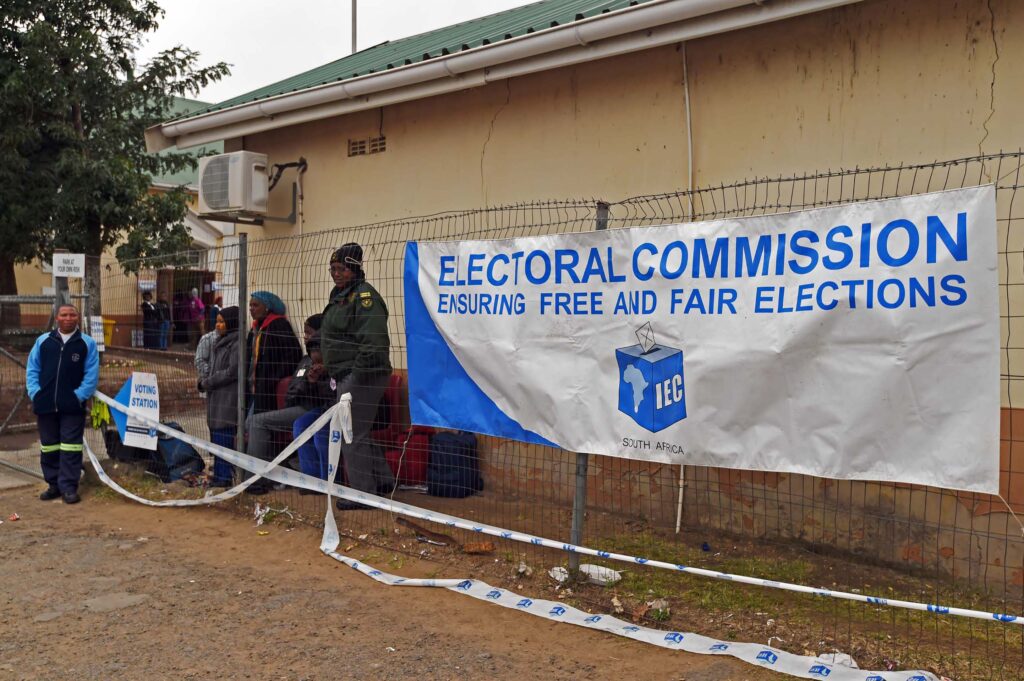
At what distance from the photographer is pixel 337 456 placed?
241 inches

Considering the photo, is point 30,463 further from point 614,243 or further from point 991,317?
point 991,317

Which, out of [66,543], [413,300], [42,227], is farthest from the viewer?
[42,227]

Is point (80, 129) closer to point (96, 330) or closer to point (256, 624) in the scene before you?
point (96, 330)

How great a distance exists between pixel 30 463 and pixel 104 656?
5650mm

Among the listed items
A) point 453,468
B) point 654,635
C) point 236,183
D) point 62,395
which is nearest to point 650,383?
point 654,635

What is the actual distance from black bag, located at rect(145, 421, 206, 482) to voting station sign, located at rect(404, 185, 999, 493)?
11.3 feet

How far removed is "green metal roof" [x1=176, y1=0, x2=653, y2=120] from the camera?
704 cm

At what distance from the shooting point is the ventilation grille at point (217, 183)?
9164 millimetres

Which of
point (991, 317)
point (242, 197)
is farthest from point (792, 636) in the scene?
point (242, 197)

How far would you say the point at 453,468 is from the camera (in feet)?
23.1

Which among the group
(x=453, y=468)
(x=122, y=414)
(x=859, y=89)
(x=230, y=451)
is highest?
(x=859, y=89)

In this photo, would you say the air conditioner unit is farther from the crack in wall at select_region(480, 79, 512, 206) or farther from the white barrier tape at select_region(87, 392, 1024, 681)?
the crack in wall at select_region(480, 79, 512, 206)

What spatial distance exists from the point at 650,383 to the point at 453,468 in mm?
2789

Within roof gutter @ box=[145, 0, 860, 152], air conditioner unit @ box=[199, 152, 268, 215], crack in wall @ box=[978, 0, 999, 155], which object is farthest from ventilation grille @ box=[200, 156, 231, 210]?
crack in wall @ box=[978, 0, 999, 155]
